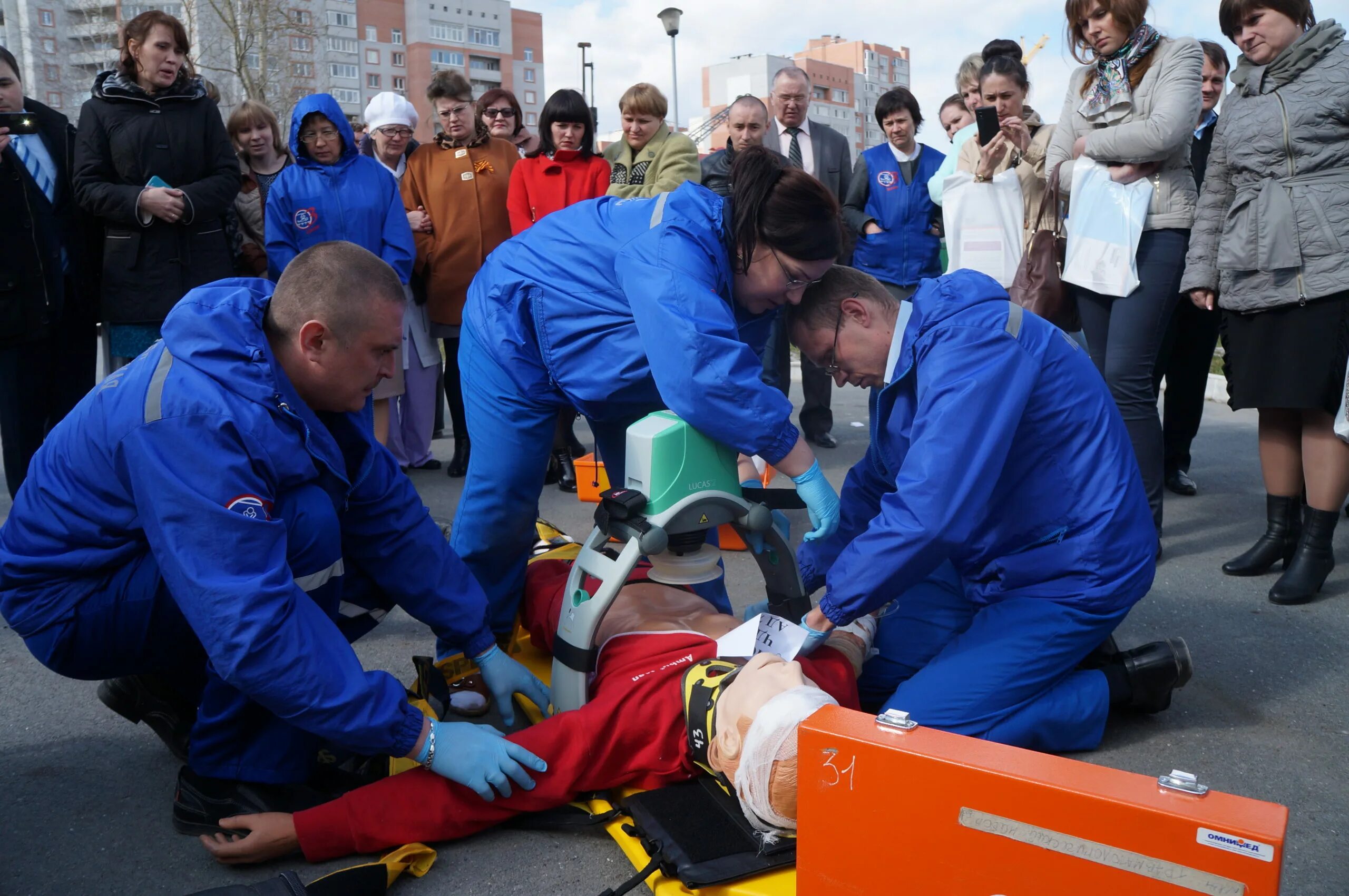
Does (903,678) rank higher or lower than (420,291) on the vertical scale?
lower

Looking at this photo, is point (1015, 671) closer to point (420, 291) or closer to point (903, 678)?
point (903, 678)

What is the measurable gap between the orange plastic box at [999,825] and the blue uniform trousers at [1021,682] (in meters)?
0.80

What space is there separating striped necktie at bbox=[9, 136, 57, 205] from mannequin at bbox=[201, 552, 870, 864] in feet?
10.2

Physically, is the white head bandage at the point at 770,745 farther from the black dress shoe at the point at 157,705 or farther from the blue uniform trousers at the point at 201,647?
the black dress shoe at the point at 157,705

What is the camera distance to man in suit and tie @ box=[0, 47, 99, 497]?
382 cm

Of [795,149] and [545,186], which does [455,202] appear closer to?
[545,186]

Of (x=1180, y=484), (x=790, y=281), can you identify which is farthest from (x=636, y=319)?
(x=1180, y=484)

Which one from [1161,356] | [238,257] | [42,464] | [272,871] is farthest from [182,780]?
[1161,356]

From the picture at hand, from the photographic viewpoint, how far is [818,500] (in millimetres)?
2621

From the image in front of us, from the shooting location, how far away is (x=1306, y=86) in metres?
3.34

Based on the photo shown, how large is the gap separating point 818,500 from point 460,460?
3.11 m

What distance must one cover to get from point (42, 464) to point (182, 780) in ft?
2.41

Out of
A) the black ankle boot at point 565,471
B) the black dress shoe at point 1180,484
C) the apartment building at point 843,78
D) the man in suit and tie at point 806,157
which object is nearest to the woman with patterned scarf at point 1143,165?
the black dress shoe at point 1180,484

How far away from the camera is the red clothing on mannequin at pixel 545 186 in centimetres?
507
